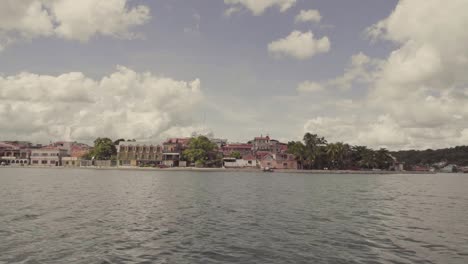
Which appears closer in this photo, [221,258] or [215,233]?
[221,258]

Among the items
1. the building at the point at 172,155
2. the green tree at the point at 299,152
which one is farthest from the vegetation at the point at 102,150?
the green tree at the point at 299,152

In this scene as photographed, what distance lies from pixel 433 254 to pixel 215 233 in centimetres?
1211

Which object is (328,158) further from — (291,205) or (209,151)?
(291,205)

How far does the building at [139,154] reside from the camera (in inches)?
6870

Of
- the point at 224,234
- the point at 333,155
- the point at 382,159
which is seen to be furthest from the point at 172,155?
the point at 224,234

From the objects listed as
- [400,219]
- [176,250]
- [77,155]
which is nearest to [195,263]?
[176,250]

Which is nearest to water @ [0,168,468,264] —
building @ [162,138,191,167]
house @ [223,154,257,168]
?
house @ [223,154,257,168]

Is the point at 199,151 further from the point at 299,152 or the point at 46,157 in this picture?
the point at 46,157

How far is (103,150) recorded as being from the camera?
180m

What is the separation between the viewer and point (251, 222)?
26.1m

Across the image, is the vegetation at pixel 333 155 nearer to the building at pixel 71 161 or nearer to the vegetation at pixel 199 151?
the vegetation at pixel 199 151

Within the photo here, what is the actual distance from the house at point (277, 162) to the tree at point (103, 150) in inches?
3094

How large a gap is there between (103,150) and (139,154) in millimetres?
20042

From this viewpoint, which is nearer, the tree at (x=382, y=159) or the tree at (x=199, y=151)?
the tree at (x=199, y=151)
